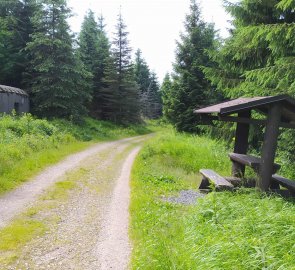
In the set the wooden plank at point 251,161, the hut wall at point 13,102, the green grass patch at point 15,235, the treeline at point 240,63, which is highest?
the treeline at point 240,63

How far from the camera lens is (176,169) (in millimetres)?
13430

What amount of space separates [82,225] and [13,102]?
20.1 m

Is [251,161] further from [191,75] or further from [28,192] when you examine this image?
[191,75]

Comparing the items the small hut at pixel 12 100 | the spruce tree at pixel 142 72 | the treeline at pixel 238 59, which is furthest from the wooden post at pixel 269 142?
the spruce tree at pixel 142 72

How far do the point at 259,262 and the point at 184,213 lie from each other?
333 centimetres

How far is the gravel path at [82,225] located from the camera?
4.95 metres

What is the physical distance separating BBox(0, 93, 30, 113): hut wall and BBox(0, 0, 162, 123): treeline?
92 centimetres

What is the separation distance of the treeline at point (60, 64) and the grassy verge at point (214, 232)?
1907 centimetres

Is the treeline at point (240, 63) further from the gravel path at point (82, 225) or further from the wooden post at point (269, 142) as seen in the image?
the gravel path at point (82, 225)

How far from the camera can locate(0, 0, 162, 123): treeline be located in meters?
25.7

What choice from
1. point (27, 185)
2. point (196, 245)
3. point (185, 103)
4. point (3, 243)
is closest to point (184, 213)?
point (196, 245)

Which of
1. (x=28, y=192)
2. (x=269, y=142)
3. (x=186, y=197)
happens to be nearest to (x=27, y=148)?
(x=28, y=192)

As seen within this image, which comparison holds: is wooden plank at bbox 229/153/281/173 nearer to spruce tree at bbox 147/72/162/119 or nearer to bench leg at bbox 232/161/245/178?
bench leg at bbox 232/161/245/178

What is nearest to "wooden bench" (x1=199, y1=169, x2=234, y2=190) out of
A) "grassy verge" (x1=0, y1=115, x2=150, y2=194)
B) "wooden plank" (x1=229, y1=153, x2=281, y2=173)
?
"wooden plank" (x1=229, y1=153, x2=281, y2=173)
